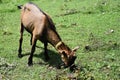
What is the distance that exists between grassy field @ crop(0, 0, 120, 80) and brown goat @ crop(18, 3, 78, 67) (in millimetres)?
423

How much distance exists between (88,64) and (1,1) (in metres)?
9.77

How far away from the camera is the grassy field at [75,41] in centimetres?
976

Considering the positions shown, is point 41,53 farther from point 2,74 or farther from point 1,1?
point 1,1

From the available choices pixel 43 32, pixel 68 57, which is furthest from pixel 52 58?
pixel 68 57

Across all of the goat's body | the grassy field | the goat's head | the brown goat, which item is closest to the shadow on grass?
the grassy field

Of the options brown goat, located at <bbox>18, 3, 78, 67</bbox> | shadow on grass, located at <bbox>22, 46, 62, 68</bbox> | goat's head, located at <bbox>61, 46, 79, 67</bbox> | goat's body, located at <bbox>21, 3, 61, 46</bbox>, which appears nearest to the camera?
goat's head, located at <bbox>61, 46, 79, 67</bbox>

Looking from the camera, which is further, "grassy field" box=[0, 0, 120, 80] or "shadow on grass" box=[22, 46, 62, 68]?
"shadow on grass" box=[22, 46, 62, 68]

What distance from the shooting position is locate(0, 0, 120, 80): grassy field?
384 inches

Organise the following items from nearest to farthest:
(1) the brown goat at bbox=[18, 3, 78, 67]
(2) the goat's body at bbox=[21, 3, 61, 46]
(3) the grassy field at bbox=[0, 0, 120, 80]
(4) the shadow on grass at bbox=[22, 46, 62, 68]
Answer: (1) the brown goat at bbox=[18, 3, 78, 67] → (3) the grassy field at bbox=[0, 0, 120, 80] → (2) the goat's body at bbox=[21, 3, 61, 46] → (4) the shadow on grass at bbox=[22, 46, 62, 68]

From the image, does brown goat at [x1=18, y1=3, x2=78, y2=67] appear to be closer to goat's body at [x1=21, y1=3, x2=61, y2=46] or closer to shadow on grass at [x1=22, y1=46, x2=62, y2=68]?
goat's body at [x1=21, y1=3, x2=61, y2=46]

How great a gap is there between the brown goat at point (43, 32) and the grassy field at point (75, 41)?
42 cm

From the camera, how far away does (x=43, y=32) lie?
1009 cm

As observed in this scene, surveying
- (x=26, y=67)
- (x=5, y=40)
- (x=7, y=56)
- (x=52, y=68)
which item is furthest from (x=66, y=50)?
(x=5, y=40)

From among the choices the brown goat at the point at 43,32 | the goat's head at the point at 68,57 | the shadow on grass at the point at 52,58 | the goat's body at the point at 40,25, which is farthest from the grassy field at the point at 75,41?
the goat's body at the point at 40,25
